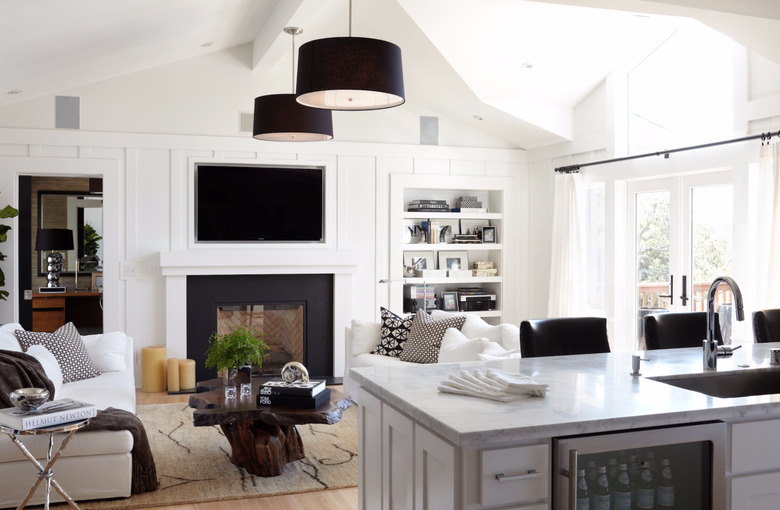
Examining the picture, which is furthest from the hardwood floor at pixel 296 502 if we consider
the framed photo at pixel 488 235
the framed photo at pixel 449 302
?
the framed photo at pixel 488 235

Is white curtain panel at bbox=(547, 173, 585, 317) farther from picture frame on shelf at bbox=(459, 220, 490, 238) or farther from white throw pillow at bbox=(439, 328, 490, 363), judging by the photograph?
white throw pillow at bbox=(439, 328, 490, 363)

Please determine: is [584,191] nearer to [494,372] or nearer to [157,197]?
[157,197]

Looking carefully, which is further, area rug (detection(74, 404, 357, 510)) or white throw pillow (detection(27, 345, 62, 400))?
white throw pillow (detection(27, 345, 62, 400))

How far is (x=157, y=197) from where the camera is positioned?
23.3ft

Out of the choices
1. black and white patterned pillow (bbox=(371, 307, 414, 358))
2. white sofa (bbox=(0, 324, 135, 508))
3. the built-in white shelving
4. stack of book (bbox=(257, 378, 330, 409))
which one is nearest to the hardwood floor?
white sofa (bbox=(0, 324, 135, 508))

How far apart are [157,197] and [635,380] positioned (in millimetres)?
5609

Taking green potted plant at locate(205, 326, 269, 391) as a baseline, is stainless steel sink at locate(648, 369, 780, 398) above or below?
above

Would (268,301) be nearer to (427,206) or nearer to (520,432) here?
(427,206)

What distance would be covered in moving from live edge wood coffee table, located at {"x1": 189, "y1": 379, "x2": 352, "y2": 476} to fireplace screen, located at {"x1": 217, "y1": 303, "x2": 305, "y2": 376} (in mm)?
2772

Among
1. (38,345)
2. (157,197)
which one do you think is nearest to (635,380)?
(38,345)

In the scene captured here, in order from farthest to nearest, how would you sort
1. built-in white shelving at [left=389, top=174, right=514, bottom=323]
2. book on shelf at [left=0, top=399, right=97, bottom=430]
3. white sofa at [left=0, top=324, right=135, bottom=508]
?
built-in white shelving at [left=389, top=174, right=514, bottom=323], white sofa at [left=0, top=324, right=135, bottom=508], book on shelf at [left=0, top=399, right=97, bottom=430]

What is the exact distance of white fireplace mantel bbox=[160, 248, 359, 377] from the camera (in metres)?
7.07

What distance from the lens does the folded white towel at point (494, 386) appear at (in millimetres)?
2242

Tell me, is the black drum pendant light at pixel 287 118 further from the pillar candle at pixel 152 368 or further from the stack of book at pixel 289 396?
the pillar candle at pixel 152 368
